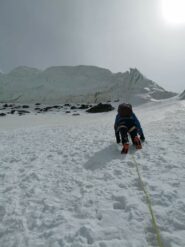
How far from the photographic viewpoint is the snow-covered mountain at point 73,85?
234ft

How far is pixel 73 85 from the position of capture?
101m

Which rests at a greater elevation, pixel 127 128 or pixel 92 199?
pixel 127 128

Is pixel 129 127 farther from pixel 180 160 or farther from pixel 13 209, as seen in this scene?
pixel 13 209

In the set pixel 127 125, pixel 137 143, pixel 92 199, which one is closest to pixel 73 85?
pixel 127 125

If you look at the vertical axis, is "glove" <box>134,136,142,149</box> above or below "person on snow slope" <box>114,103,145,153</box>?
below

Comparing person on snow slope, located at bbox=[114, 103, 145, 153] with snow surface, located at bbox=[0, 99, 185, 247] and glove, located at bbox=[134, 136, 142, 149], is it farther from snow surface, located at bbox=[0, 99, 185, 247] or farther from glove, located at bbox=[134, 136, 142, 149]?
snow surface, located at bbox=[0, 99, 185, 247]

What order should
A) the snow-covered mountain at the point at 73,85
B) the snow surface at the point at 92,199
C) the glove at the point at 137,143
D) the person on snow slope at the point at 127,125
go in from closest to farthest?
the snow surface at the point at 92,199, the glove at the point at 137,143, the person on snow slope at the point at 127,125, the snow-covered mountain at the point at 73,85

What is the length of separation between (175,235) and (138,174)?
2.28 m

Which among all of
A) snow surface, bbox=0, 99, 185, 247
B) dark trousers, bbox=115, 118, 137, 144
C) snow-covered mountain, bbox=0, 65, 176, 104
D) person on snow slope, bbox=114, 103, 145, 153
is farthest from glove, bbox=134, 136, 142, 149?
snow-covered mountain, bbox=0, 65, 176, 104

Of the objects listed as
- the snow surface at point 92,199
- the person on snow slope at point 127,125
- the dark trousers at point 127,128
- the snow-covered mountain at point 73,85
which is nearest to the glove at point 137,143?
the person on snow slope at point 127,125

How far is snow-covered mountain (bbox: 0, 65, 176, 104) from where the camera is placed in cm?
7125

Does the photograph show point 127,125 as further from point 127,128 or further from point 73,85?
point 73,85

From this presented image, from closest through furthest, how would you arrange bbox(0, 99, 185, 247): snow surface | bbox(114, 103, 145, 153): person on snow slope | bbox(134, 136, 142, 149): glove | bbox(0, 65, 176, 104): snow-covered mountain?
bbox(0, 99, 185, 247): snow surface
bbox(134, 136, 142, 149): glove
bbox(114, 103, 145, 153): person on snow slope
bbox(0, 65, 176, 104): snow-covered mountain

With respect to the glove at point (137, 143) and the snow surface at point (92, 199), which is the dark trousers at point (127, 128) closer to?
the glove at point (137, 143)
